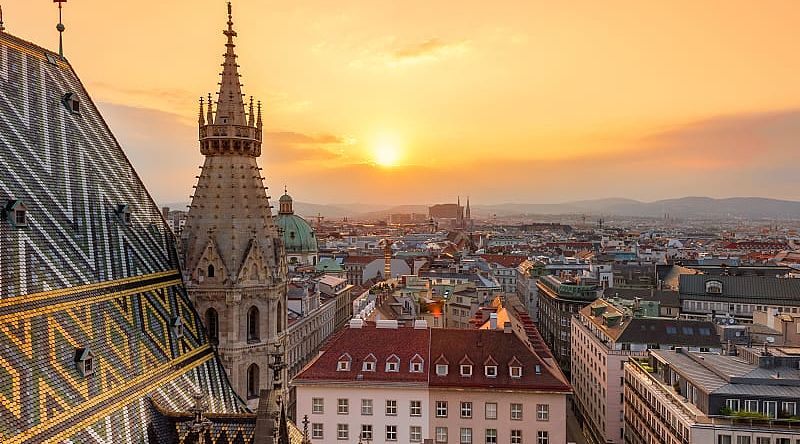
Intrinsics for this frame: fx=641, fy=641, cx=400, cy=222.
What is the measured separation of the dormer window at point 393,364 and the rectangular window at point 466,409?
19.2ft

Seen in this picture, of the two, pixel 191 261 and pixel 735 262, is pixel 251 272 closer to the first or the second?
pixel 191 261

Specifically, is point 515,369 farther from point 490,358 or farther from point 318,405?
point 318,405

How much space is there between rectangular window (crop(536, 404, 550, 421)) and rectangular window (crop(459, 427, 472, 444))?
5393 mm

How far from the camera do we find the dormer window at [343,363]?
5169 centimetres

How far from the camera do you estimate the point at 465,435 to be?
50.3m

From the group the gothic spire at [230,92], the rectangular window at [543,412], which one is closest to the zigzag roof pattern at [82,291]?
the gothic spire at [230,92]

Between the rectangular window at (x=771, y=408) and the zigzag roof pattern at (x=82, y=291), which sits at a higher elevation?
the zigzag roof pattern at (x=82, y=291)

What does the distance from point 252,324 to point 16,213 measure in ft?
47.1

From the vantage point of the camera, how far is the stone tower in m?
33.2

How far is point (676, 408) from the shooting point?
50.0 metres

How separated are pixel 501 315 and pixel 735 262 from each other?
94904 mm

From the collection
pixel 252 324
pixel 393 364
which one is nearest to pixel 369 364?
pixel 393 364

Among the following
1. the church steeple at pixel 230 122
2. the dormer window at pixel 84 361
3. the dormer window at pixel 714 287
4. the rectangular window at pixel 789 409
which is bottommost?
the rectangular window at pixel 789 409

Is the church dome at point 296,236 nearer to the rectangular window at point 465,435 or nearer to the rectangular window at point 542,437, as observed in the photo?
the rectangular window at point 465,435
